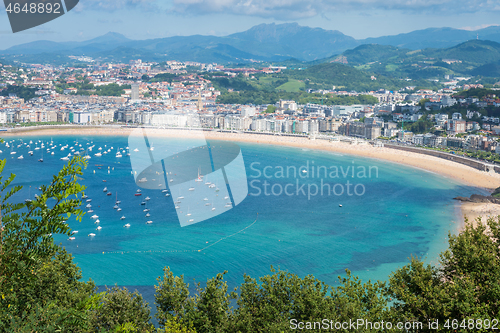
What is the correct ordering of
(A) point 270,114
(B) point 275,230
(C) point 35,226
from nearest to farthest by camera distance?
1. (C) point 35,226
2. (B) point 275,230
3. (A) point 270,114

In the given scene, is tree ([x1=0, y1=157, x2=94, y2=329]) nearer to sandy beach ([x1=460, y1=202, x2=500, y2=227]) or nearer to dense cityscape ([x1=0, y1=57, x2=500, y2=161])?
sandy beach ([x1=460, y1=202, x2=500, y2=227])

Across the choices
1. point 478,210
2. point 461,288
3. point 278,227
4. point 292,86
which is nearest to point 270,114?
point 292,86

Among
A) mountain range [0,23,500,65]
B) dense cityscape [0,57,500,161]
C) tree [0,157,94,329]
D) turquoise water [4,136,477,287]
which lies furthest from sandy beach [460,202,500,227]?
mountain range [0,23,500,65]

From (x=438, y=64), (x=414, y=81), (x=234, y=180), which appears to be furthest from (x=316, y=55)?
A: (x=234, y=180)

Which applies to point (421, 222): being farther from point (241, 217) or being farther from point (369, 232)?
point (241, 217)

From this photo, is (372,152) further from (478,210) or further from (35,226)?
(35,226)

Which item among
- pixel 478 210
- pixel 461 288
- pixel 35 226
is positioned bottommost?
pixel 478 210

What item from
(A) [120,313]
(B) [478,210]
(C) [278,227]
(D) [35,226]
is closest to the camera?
(D) [35,226]

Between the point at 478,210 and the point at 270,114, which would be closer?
the point at 478,210
